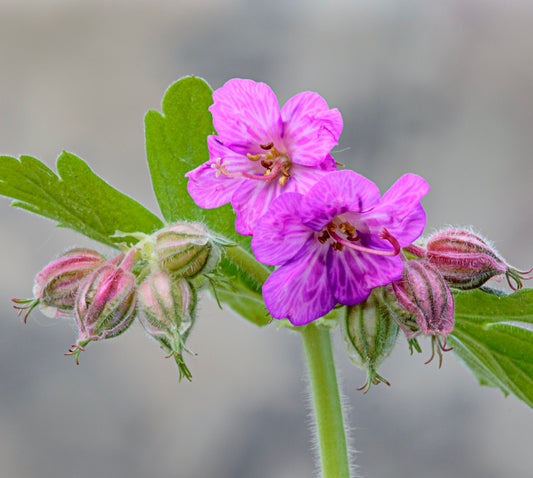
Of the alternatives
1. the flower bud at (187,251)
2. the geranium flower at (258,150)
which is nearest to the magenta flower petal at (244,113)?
the geranium flower at (258,150)

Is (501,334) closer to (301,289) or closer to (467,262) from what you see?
(467,262)

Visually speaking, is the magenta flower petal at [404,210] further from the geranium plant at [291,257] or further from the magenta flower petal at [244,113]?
the magenta flower petal at [244,113]

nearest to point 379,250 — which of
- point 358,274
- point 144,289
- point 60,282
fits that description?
point 358,274

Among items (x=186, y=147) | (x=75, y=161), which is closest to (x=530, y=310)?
(x=186, y=147)

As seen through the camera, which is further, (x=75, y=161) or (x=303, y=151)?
(x=75, y=161)

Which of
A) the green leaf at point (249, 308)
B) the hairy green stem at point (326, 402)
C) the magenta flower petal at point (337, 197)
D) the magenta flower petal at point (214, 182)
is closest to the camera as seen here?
the magenta flower petal at point (337, 197)

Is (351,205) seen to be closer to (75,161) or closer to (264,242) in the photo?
(264,242)

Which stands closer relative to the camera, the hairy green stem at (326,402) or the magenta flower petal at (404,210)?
the magenta flower petal at (404,210)
